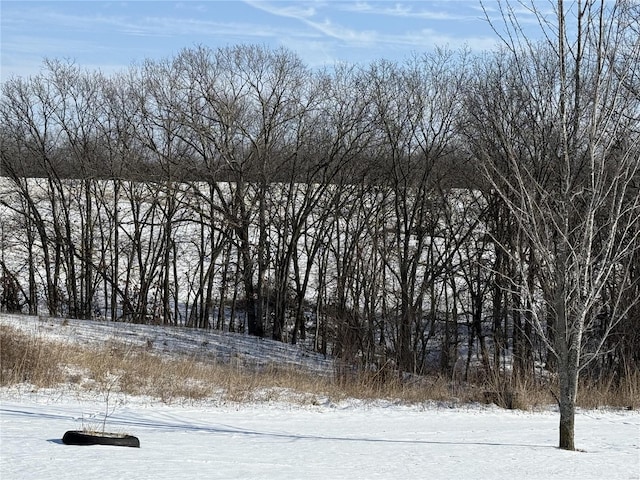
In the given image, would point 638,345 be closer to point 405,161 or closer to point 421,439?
point 405,161

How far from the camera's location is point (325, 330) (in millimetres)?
26656

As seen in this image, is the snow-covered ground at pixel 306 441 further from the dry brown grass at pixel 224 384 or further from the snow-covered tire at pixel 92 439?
the dry brown grass at pixel 224 384

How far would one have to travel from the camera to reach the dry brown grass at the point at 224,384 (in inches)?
474

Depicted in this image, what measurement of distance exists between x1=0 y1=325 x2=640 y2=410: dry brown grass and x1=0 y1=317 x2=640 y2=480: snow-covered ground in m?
0.44

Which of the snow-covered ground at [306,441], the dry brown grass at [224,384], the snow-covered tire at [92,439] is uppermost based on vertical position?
the dry brown grass at [224,384]

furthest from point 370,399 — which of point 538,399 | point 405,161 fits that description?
point 405,161

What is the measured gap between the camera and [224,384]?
12.6 m

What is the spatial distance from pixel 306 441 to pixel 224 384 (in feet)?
14.8

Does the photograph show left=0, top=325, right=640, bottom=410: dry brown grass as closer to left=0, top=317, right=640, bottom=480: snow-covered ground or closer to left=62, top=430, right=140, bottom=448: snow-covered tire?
left=0, top=317, right=640, bottom=480: snow-covered ground

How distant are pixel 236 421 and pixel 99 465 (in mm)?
4024

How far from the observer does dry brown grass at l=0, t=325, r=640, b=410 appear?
12.0m

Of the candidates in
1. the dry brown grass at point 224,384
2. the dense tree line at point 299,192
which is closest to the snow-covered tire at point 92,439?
the dry brown grass at point 224,384

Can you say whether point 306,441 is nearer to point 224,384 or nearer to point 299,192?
point 224,384

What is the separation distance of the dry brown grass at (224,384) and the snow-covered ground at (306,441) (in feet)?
1.45
